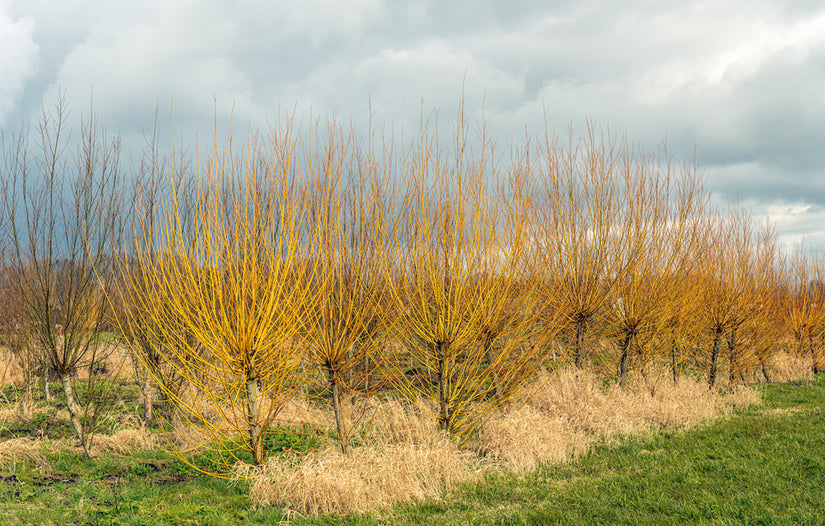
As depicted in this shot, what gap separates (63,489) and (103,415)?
3527 mm

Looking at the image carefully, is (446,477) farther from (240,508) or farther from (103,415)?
(103,415)

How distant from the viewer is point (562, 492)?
19.1 ft

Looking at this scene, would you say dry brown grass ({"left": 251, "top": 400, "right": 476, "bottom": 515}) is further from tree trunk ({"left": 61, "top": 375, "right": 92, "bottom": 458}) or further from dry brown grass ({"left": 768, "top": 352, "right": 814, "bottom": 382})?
dry brown grass ({"left": 768, "top": 352, "right": 814, "bottom": 382})

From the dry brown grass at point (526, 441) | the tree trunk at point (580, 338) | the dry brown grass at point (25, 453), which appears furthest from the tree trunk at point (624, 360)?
the dry brown grass at point (25, 453)

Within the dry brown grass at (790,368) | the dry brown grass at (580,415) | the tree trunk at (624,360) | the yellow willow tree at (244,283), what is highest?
the yellow willow tree at (244,283)

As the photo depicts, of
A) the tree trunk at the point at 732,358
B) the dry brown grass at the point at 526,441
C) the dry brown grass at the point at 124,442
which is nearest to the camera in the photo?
the dry brown grass at the point at 526,441

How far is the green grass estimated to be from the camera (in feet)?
16.9

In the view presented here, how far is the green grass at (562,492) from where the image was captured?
5.14 metres

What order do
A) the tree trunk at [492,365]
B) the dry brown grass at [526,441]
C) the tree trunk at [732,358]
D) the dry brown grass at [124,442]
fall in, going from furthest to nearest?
the tree trunk at [732,358] → the dry brown grass at [124,442] → the tree trunk at [492,365] → the dry brown grass at [526,441]

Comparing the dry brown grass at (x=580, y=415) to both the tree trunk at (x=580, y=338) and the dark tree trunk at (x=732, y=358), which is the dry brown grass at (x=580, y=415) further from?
the dark tree trunk at (x=732, y=358)

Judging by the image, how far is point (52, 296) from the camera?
757 centimetres

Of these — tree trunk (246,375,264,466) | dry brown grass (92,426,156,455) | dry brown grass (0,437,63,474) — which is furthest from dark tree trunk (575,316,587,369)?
dry brown grass (0,437,63,474)

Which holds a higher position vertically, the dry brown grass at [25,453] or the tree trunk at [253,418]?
the tree trunk at [253,418]

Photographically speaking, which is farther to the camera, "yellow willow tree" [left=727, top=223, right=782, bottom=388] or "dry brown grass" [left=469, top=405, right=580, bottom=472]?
"yellow willow tree" [left=727, top=223, right=782, bottom=388]
